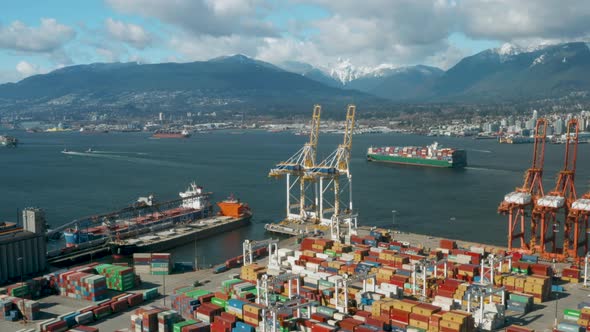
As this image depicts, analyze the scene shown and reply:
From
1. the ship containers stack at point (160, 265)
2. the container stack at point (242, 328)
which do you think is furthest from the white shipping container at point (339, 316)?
the ship containers stack at point (160, 265)

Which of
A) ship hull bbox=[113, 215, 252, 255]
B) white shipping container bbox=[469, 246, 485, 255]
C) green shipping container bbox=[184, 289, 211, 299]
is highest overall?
white shipping container bbox=[469, 246, 485, 255]

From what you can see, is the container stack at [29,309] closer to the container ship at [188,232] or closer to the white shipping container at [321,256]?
the container ship at [188,232]

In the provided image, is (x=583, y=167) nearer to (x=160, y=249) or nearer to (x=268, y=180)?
(x=268, y=180)

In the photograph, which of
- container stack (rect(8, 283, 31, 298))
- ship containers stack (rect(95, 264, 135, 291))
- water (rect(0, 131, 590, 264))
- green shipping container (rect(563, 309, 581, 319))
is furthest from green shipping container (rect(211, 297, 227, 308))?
green shipping container (rect(563, 309, 581, 319))

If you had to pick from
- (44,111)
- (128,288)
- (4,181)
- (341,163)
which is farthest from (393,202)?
(44,111)

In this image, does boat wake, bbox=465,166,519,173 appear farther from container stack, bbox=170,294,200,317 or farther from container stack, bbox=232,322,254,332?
container stack, bbox=232,322,254,332

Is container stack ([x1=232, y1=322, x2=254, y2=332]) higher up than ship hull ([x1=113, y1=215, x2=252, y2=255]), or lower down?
higher up

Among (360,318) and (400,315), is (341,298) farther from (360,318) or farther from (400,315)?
(400,315)
